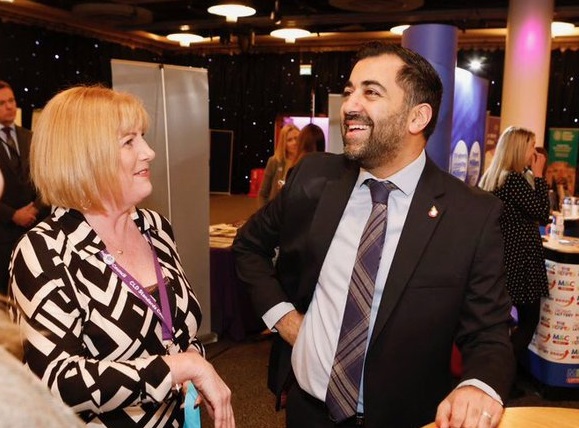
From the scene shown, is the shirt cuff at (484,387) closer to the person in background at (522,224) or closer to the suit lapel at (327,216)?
the suit lapel at (327,216)

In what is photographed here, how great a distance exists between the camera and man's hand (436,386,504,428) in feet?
4.31

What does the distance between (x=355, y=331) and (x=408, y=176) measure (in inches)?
18.4

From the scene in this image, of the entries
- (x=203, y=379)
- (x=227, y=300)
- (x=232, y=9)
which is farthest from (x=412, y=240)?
(x=232, y=9)

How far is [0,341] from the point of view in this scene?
62cm

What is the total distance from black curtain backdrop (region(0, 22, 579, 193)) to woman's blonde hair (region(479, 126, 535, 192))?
732 cm

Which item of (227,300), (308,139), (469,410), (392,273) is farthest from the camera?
(308,139)

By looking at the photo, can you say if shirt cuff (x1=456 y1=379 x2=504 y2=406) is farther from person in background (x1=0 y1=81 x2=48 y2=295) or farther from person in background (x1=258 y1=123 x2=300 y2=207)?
person in background (x1=258 y1=123 x2=300 y2=207)

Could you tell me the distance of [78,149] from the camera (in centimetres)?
148

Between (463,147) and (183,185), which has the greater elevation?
(463,147)

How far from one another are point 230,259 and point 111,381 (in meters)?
3.39

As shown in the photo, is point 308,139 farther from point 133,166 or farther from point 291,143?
point 133,166

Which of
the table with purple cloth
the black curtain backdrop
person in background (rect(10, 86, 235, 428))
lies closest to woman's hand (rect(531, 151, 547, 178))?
the table with purple cloth

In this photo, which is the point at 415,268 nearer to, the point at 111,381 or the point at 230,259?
the point at 111,381

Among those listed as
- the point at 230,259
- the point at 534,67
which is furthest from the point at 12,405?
the point at 534,67
